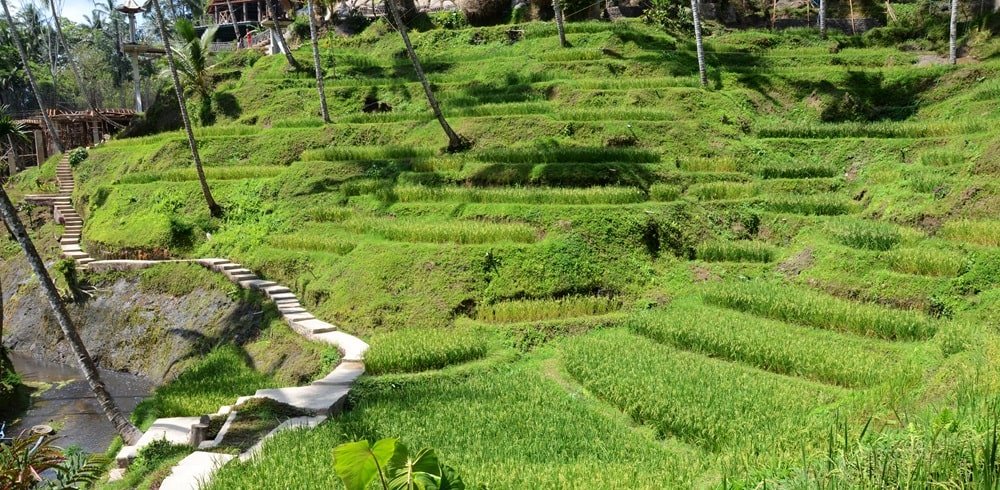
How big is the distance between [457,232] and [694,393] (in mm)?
6724

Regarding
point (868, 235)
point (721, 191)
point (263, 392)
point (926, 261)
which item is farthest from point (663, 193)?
point (263, 392)

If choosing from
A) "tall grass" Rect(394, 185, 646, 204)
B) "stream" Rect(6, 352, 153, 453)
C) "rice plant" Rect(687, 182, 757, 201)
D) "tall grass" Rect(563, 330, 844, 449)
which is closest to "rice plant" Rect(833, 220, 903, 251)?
"rice plant" Rect(687, 182, 757, 201)

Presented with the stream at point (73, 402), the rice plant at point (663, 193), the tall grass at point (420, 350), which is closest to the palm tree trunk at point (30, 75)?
the stream at point (73, 402)

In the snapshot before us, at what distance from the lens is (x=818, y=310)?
436 inches

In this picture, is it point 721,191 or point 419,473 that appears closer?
point 419,473

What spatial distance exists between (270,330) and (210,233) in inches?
250

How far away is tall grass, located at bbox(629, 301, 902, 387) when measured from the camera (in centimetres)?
916

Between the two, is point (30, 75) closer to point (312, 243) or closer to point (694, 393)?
point (312, 243)

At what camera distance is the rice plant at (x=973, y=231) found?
462 inches

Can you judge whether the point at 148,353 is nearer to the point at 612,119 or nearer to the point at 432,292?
the point at 432,292

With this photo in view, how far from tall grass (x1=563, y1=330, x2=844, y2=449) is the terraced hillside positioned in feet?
0.14

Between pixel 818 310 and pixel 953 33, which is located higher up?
pixel 953 33

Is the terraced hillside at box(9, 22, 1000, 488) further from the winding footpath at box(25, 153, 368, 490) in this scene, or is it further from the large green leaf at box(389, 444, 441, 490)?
the large green leaf at box(389, 444, 441, 490)

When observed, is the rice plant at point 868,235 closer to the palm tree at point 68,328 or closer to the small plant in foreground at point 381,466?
the small plant in foreground at point 381,466
